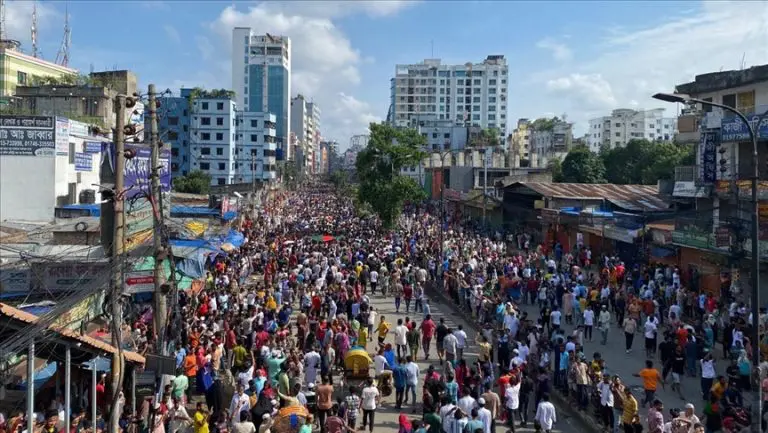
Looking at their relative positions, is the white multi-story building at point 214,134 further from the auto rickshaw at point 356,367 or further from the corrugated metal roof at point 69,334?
the corrugated metal roof at point 69,334

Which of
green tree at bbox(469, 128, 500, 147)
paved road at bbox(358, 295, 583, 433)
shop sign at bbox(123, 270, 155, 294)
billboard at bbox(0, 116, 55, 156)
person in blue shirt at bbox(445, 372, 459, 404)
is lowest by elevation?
paved road at bbox(358, 295, 583, 433)

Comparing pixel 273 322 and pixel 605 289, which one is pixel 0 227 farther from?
pixel 605 289

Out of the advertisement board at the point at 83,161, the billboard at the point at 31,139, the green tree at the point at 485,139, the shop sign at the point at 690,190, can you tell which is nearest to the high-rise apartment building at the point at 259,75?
the green tree at the point at 485,139

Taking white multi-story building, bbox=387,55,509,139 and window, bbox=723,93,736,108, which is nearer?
window, bbox=723,93,736,108

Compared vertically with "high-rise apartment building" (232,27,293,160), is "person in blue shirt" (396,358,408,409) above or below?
below

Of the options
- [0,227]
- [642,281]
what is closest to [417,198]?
[642,281]

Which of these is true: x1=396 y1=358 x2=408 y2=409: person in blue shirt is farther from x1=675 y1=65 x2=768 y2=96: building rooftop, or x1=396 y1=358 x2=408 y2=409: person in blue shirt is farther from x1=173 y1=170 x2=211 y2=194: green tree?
x1=173 y1=170 x2=211 y2=194: green tree

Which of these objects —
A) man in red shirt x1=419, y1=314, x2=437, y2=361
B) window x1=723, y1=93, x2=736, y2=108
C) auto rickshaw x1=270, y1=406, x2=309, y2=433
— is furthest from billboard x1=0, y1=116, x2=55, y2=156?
window x1=723, y1=93, x2=736, y2=108
